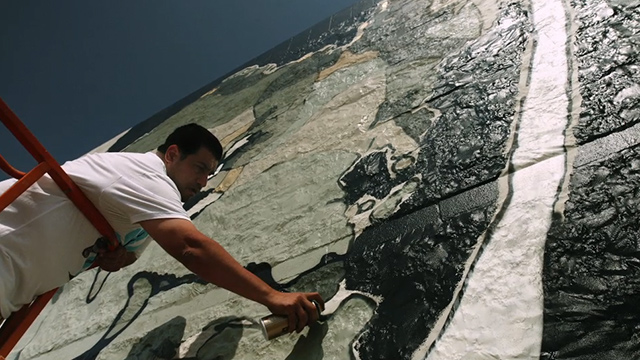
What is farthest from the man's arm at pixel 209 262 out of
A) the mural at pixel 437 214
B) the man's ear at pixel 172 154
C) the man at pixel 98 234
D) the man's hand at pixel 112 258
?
the man's ear at pixel 172 154

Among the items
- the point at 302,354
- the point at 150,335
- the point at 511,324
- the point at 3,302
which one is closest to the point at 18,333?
the point at 3,302

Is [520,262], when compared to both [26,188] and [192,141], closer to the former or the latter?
[192,141]

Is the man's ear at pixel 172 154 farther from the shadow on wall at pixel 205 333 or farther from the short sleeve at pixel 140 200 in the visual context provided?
the shadow on wall at pixel 205 333

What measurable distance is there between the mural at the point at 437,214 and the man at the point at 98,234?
23cm

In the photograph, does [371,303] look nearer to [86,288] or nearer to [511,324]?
[511,324]

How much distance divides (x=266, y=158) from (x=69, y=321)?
1.07 metres

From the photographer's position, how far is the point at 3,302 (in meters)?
1.06

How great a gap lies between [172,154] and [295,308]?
2.14 feet

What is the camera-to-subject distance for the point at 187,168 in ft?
4.56

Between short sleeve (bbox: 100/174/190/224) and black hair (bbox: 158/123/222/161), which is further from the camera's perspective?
black hair (bbox: 158/123/222/161)

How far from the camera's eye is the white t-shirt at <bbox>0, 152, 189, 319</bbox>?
1058 mm

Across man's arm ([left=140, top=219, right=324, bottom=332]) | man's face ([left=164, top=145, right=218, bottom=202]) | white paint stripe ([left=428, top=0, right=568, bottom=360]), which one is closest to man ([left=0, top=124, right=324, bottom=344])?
man's arm ([left=140, top=219, right=324, bottom=332])

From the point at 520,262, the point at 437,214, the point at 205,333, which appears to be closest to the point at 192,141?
the point at 205,333

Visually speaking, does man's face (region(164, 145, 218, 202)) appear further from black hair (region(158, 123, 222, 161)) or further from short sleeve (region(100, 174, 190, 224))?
short sleeve (region(100, 174, 190, 224))
